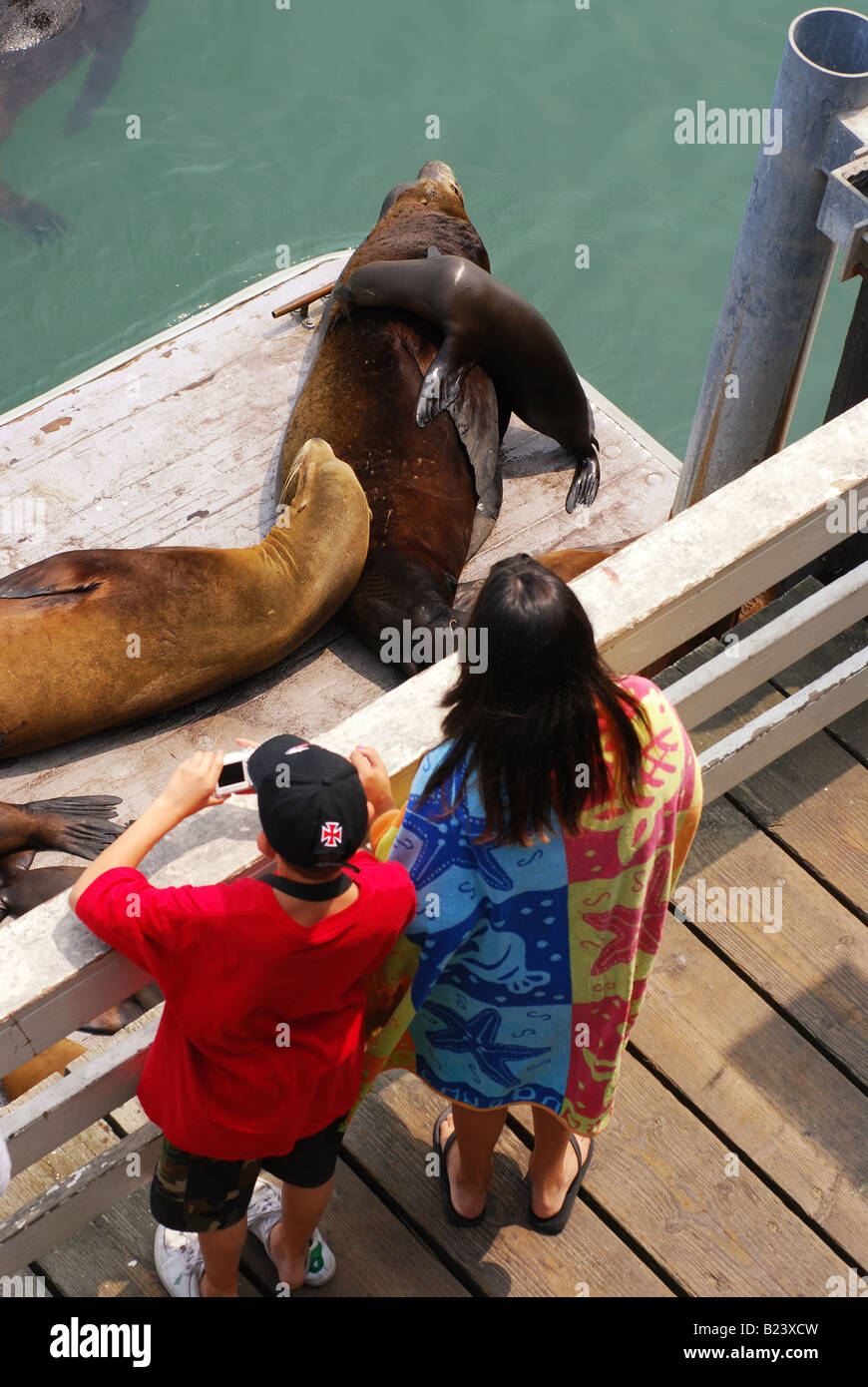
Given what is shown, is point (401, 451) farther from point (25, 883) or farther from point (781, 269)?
point (25, 883)

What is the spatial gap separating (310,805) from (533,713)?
1.00 feet

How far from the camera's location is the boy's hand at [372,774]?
1876mm

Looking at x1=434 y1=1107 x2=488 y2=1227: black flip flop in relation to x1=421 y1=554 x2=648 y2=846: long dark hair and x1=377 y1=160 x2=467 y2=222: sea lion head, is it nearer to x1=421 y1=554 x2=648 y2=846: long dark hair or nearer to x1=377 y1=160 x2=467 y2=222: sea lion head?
x1=421 y1=554 x2=648 y2=846: long dark hair

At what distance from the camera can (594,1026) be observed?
214cm

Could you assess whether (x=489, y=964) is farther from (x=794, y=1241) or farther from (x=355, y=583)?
(x=355, y=583)

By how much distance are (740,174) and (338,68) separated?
2774 millimetres

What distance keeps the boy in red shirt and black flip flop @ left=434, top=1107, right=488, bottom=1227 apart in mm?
514

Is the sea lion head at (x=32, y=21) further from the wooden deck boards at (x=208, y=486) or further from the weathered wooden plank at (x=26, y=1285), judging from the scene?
the weathered wooden plank at (x=26, y=1285)

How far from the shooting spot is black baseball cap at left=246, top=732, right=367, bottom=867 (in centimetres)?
170

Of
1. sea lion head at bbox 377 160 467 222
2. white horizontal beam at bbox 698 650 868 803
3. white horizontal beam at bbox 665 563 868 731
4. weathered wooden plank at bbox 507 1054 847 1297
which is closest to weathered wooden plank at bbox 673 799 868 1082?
white horizontal beam at bbox 698 650 868 803

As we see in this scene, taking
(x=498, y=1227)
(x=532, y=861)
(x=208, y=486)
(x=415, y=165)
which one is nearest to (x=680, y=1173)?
(x=498, y=1227)

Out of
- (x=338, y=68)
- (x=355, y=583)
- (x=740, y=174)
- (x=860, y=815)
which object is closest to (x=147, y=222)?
(x=338, y=68)

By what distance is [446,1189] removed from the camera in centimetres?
259

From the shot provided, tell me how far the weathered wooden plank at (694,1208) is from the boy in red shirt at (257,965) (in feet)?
2.48
